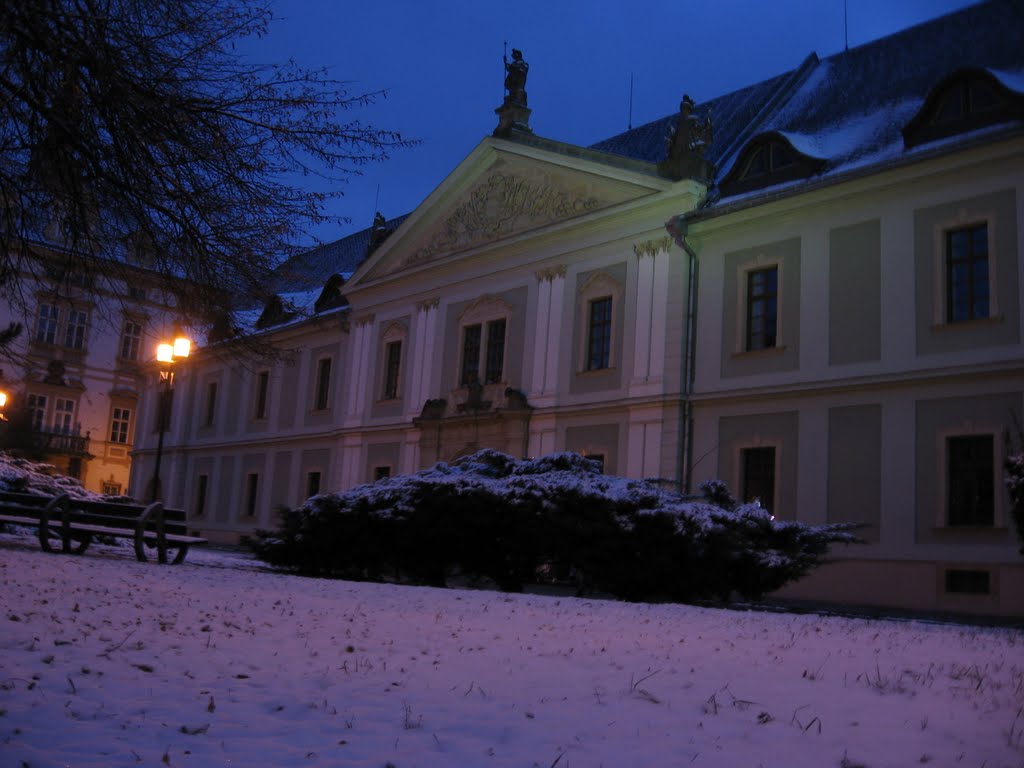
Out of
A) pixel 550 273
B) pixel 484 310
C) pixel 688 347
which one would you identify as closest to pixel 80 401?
pixel 484 310

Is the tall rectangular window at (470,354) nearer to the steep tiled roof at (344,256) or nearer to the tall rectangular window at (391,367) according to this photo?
the tall rectangular window at (391,367)

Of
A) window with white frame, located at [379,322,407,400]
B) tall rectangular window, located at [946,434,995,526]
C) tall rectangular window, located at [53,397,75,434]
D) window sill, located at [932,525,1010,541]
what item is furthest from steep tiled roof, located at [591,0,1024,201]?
tall rectangular window, located at [53,397,75,434]

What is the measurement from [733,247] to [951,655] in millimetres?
16224

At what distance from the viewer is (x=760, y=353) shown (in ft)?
71.5

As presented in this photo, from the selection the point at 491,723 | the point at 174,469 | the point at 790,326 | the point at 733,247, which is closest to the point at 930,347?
the point at 790,326

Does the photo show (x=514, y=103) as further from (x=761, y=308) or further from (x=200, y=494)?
(x=200, y=494)

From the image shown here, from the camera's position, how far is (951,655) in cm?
748

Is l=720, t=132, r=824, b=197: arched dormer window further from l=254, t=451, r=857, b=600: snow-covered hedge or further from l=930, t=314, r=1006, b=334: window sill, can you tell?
l=254, t=451, r=857, b=600: snow-covered hedge

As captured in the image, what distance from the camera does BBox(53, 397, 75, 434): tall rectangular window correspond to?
52625mm

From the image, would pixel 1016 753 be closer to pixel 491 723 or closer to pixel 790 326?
pixel 491 723

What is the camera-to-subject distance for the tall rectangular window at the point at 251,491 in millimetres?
38006

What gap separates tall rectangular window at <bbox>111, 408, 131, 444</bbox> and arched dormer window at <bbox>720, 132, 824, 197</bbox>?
4152 centimetres

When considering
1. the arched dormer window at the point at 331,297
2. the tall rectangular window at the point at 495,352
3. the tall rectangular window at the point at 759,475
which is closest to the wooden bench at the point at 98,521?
the tall rectangular window at the point at 759,475

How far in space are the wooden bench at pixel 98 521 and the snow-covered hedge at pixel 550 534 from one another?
1536 mm
